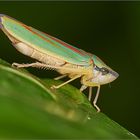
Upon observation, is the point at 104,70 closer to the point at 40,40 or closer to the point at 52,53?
the point at 52,53

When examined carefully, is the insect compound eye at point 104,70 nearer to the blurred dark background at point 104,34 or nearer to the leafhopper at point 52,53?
the leafhopper at point 52,53

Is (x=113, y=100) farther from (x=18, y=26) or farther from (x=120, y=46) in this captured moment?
(x=18, y=26)

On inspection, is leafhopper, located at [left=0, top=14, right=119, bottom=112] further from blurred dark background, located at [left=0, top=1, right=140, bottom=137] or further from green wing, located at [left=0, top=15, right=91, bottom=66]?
blurred dark background, located at [left=0, top=1, right=140, bottom=137]

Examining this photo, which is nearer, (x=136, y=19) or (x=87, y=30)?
(x=136, y=19)

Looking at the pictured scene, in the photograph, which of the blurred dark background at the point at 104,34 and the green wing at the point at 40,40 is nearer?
the green wing at the point at 40,40

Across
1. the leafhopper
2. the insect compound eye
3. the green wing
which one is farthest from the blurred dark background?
the green wing

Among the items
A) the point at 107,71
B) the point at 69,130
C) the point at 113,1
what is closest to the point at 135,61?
the point at 113,1

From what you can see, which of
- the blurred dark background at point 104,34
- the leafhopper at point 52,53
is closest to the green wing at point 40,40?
the leafhopper at point 52,53
